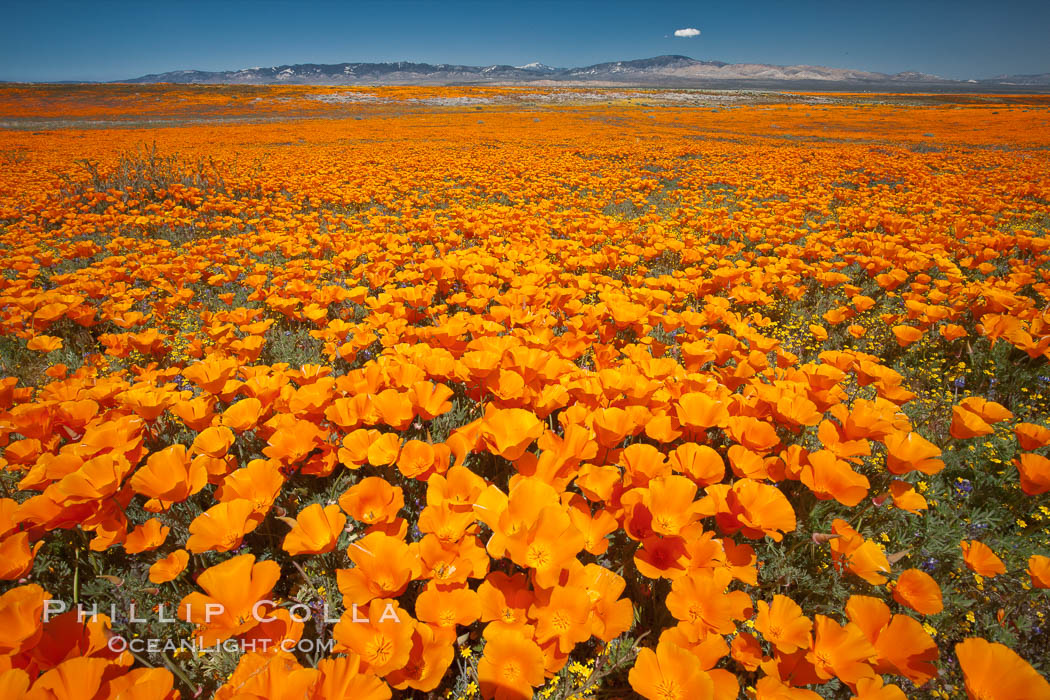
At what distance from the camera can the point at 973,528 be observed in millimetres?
2047

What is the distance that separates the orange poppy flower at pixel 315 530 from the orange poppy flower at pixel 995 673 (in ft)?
5.81

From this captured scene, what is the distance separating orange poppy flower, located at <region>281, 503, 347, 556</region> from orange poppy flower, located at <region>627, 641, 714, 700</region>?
101 centimetres

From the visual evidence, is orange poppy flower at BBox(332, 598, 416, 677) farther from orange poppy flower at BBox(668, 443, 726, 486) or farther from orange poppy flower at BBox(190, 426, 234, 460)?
orange poppy flower at BBox(668, 443, 726, 486)

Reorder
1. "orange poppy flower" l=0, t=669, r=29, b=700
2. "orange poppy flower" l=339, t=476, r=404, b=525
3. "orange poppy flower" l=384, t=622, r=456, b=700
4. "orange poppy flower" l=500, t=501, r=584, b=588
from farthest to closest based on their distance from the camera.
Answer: "orange poppy flower" l=339, t=476, r=404, b=525 < "orange poppy flower" l=500, t=501, r=584, b=588 < "orange poppy flower" l=384, t=622, r=456, b=700 < "orange poppy flower" l=0, t=669, r=29, b=700

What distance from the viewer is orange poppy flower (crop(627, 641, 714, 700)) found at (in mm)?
1141

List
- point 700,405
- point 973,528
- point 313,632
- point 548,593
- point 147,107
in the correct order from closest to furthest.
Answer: point 548,593 < point 313,632 < point 700,405 < point 973,528 < point 147,107

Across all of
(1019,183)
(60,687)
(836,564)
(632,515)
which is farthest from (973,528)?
(1019,183)

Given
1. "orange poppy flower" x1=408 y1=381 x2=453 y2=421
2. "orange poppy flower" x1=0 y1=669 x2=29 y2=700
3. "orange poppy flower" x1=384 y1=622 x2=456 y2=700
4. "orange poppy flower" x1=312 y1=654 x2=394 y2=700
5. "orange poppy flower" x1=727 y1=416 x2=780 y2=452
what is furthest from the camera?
"orange poppy flower" x1=408 y1=381 x2=453 y2=421

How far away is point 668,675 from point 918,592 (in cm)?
87

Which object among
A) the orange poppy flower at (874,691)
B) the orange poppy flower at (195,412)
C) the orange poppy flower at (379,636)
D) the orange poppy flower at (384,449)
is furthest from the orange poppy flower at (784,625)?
the orange poppy flower at (195,412)

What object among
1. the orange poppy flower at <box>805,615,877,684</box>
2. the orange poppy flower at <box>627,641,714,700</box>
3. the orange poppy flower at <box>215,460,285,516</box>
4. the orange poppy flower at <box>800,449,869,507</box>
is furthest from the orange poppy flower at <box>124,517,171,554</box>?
the orange poppy flower at <box>800,449,869,507</box>

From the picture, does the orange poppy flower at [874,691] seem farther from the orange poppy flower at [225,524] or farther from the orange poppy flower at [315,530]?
the orange poppy flower at [225,524]

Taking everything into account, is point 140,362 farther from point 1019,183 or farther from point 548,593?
point 1019,183

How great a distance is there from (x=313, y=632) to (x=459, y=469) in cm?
86
